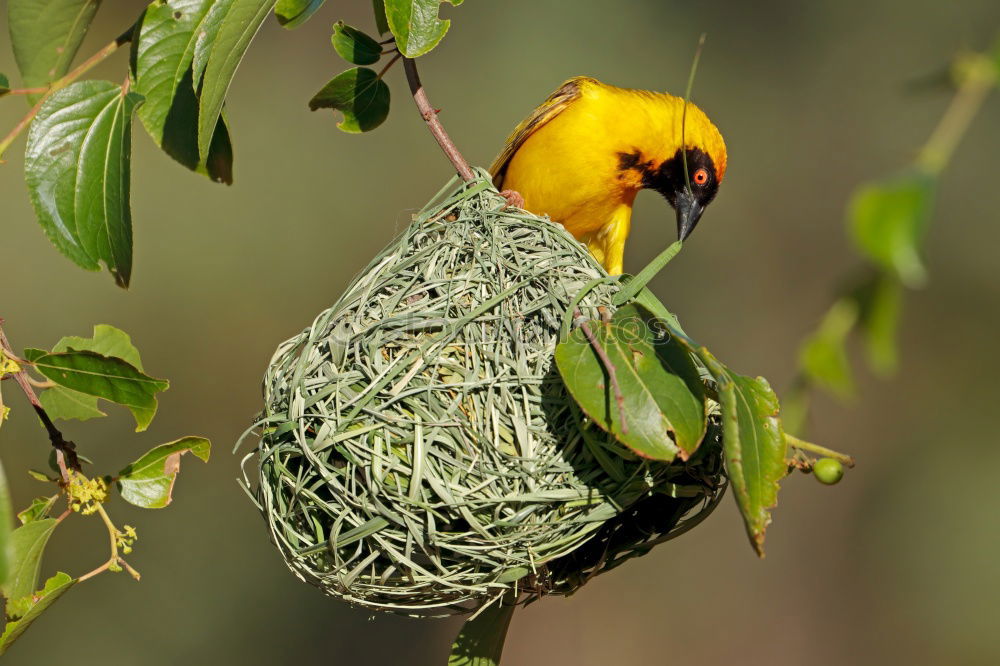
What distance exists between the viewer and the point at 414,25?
162 cm

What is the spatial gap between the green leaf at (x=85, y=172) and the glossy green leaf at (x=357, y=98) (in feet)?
1.19

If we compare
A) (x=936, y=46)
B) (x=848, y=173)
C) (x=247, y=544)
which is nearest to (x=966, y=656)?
→ (x=848, y=173)

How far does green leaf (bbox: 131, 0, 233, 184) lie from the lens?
1.68m

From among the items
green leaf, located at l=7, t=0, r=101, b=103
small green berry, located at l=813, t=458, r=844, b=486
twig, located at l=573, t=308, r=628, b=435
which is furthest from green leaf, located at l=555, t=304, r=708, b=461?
green leaf, located at l=7, t=0, r=101, b=103

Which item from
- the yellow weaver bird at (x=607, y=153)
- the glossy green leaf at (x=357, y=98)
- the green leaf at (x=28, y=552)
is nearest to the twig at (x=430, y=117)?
the glossy green leaf at (x=357, y=98)

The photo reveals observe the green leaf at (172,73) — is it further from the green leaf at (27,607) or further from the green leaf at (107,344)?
the green leaf at (27,607)

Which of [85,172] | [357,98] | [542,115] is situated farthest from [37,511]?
[542,115]

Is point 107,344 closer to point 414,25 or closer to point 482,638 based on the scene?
point 414,25

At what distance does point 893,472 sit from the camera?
262 inches

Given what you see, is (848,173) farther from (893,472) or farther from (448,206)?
(448,206)

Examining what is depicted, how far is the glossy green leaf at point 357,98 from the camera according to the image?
6.29 feet

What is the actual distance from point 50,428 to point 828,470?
124 centimetres

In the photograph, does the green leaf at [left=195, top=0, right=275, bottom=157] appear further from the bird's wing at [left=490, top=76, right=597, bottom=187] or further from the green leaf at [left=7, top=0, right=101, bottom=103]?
the bird's wing at [left=490, top=76, right=597, bottom=187]

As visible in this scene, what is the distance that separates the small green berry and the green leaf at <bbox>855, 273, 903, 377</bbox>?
1176mm
